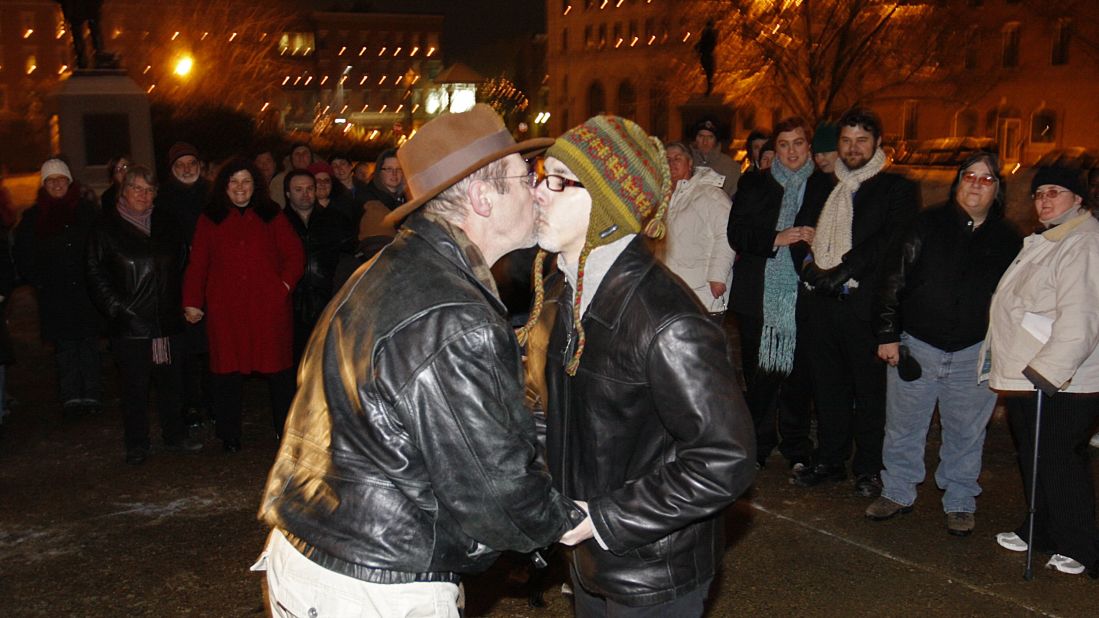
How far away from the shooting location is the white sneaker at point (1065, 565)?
16.9 ft

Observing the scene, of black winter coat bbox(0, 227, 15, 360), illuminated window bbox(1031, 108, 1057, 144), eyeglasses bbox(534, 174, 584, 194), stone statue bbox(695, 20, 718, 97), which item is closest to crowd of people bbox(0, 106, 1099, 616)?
eyeglasses bbox(534, 174, 584, 194)

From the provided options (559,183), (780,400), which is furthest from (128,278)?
(559,183)

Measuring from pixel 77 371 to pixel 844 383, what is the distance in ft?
21.0

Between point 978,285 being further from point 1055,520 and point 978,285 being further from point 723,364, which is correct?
point 723,364

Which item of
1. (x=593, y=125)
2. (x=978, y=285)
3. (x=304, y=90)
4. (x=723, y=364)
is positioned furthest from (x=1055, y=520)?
(x=304, y=90)

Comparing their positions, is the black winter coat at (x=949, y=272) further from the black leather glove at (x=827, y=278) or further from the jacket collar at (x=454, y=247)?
the jacket collar at (x=454, y=247)

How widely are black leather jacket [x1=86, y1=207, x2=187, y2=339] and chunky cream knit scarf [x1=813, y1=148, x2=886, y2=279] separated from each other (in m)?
4.58

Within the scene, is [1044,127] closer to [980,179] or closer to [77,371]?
[980,179]

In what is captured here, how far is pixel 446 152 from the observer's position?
2.43 meters

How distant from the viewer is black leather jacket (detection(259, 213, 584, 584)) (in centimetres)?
218

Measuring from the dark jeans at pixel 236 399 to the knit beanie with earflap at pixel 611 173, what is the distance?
16.4ft

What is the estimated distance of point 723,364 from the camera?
2.62 m

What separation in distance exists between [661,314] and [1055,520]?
3.67m

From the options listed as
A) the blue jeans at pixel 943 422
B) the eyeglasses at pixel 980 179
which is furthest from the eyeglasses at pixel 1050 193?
the blue jeans at pixel 943 422
